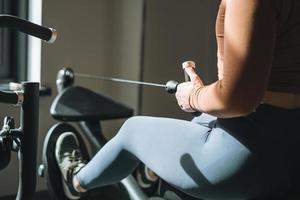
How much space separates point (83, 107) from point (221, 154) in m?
0.97

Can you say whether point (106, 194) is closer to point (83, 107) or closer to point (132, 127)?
point (83, 107)

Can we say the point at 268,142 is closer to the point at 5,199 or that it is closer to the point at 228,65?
the point at 228,65

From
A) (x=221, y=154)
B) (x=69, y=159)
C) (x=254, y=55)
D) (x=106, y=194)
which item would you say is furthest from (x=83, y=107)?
(x=254, y=55)

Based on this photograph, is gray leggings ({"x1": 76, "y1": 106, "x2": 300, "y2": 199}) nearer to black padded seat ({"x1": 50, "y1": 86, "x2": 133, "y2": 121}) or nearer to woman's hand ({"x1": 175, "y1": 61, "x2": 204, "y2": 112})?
woman's hand ({"x1": 175, "y1": 61, "x2": 204, "y2": 112})

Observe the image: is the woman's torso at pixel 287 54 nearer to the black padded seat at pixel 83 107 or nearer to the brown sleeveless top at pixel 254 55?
the brown sleeveless top at pixel 254 55

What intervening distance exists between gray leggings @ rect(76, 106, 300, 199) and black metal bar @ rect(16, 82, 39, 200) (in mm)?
363

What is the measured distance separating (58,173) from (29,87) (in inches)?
36.3

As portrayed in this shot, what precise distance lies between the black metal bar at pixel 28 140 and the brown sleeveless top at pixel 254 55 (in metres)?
0.38

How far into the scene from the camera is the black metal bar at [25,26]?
0.92 metres

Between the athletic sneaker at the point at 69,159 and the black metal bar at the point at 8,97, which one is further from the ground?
the black metal bar at the point at 8,97

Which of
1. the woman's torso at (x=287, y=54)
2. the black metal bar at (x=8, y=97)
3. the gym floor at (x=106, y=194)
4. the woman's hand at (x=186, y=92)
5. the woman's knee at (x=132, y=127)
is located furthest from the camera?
the gym floor at (x=106, y=194)

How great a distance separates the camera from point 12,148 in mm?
960

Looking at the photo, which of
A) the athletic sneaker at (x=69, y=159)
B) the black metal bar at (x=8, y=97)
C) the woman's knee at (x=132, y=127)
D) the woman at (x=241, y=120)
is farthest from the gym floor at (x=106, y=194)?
the black metal bar at (x=8, y=97)

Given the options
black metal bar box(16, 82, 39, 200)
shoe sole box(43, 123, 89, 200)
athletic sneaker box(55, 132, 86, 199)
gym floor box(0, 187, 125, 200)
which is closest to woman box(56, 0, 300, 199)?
black metal bar box(16, 82, 39, 200)
